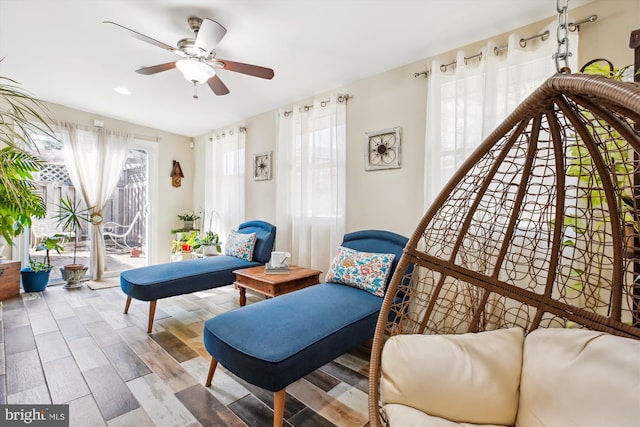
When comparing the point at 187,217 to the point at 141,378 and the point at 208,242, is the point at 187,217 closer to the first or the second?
the point at 208,242

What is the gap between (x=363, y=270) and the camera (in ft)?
7.89

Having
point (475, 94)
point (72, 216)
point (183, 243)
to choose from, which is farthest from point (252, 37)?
point (72, 216)

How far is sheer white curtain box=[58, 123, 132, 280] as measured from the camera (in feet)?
13.0

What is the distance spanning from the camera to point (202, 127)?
4723 millimetres

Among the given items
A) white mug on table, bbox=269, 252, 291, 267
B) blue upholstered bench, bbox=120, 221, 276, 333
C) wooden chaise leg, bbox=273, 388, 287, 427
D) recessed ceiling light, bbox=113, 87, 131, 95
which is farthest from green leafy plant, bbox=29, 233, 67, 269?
wooden chaise leg, bbox=273, 388, 287, 427

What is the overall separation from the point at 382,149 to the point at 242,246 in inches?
81.0

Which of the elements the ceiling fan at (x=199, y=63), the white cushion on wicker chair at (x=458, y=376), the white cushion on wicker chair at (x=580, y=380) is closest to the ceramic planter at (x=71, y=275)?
the ceiling fan at (x=199, y=63)

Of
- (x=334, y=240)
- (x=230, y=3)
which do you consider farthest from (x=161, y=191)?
(x=230, y=3)

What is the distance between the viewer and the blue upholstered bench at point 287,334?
4.72ft

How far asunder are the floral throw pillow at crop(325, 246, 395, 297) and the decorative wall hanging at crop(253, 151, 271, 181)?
186 cm

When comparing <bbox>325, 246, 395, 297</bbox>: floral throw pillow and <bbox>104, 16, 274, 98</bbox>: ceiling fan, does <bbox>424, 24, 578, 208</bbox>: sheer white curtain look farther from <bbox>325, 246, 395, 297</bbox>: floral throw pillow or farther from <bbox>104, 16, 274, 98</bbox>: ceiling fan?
<bbox>104, 16, 274, 98</bbox>: ceiling fan

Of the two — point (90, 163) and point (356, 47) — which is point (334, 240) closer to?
point (356, 47)

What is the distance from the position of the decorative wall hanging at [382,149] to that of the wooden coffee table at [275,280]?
126cm

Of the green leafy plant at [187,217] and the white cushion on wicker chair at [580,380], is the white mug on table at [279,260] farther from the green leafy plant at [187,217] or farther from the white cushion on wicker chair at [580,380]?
the green leafy plant at [187,217]
